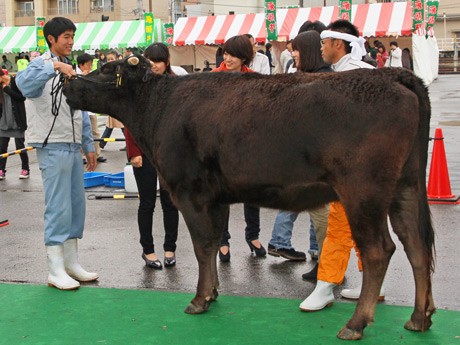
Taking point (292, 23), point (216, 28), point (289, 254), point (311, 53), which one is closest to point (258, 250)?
point (289, 254)

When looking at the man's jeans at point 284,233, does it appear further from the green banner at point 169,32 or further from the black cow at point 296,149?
the green banner at point 169,32

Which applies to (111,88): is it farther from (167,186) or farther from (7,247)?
(7,247)

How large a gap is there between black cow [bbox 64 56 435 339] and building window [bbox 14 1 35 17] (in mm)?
70592

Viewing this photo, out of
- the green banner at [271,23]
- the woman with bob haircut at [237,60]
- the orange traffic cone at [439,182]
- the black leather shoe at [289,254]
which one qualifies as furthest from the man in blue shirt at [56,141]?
the green banner at [271,23]

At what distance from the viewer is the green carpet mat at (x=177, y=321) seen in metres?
4.73

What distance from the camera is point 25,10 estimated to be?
7244 centimetres

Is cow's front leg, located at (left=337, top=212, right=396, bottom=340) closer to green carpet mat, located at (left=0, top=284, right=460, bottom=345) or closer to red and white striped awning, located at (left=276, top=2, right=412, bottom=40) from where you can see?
green carpet mat, located at (left=0, top=284, right=460, bottom=345)

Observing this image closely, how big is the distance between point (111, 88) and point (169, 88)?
0.47 meters

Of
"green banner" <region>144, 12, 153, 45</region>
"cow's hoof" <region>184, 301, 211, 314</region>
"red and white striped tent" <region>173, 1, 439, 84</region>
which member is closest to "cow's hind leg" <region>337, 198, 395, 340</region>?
"cow's hoof" <region>184, 301, 211, 314</region>

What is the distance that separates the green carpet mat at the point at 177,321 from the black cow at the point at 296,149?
171 mm

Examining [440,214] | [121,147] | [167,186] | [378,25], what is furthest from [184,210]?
[378,25]

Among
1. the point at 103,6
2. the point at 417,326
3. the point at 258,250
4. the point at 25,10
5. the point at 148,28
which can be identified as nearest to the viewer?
the point at 417,326

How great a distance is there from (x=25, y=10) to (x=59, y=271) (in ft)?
234

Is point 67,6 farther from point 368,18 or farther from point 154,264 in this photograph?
point 154,264
